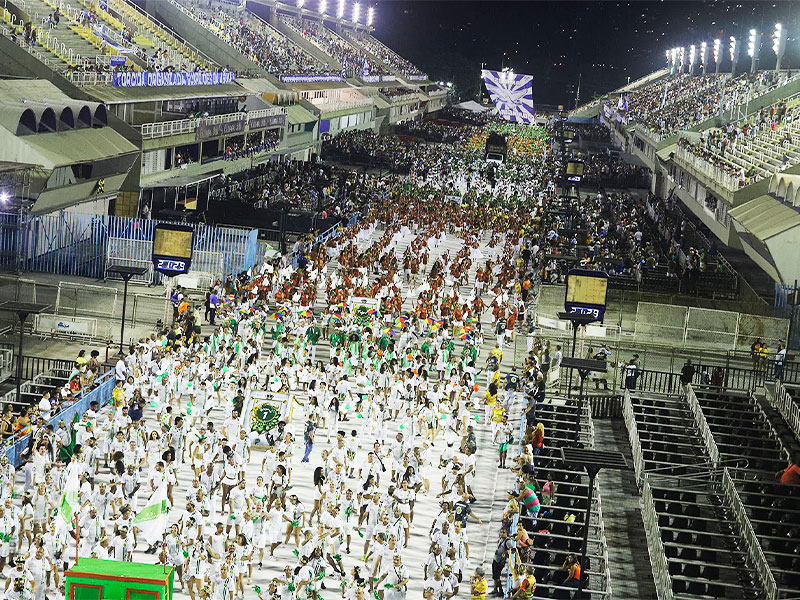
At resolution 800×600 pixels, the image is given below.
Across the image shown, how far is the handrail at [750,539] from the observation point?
1540 cm

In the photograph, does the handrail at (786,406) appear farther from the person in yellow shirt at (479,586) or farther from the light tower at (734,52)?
the light tower at (734,52)

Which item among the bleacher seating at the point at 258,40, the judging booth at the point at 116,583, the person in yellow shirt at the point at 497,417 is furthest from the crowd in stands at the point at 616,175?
the judging booth at the point at 116,583

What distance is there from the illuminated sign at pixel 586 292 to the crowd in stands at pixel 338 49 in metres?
76.1

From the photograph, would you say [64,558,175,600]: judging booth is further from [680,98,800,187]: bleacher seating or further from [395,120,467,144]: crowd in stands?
[395,120,467,144]: crowd in stands

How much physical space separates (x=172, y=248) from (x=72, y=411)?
8.28m

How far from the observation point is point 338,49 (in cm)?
11100

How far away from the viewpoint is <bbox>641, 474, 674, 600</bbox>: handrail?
1572 cm

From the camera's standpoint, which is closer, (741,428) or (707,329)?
(741,428)

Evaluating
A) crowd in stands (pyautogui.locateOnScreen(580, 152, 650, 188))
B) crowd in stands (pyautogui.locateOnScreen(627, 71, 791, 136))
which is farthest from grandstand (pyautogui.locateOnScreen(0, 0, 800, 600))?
crowd in stands (pyautogui.locateOnScreen(580, 152, 650, 188))

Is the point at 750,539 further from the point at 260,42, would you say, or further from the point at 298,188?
the point at 260,42

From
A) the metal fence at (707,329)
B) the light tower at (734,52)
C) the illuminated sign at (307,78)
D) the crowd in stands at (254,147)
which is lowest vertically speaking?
the metal fence at (707,329)

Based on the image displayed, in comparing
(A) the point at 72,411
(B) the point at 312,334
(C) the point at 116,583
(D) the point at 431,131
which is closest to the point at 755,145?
(B) the point at 312,334

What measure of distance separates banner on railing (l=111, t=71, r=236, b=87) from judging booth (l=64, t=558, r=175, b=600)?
110 ft

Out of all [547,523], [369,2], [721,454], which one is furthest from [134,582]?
[369,2]
